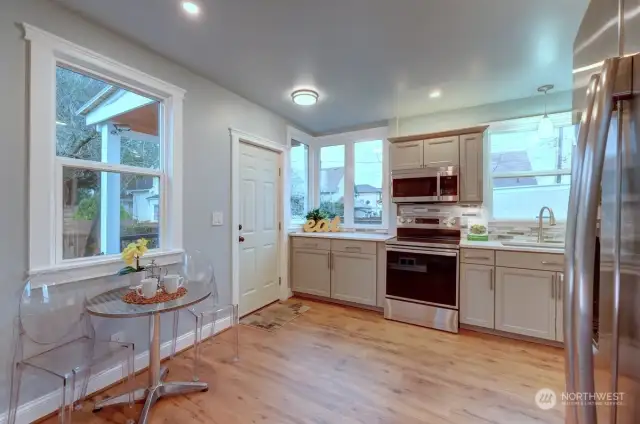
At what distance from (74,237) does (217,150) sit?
54.3 inches

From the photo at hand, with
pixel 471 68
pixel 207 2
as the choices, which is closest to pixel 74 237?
pixel 207 2

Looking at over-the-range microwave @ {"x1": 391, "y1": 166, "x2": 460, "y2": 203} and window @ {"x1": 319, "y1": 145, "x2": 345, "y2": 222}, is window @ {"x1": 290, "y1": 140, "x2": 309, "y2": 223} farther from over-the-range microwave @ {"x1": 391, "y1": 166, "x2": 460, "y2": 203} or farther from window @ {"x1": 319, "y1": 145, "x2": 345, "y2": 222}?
over-the-range microwave @ {"x1": 391, "y1": 166, "x2": 460, "y2": 203}

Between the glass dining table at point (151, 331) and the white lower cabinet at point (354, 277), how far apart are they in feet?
6.22

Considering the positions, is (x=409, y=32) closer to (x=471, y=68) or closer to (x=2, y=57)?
(x=471, y=68)

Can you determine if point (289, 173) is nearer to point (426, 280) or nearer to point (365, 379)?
point (426, 280)

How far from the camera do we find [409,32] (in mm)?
2078

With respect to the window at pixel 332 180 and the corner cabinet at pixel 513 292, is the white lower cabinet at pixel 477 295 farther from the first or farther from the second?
the window at pixel 332 180

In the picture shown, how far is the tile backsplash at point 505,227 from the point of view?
3096mm

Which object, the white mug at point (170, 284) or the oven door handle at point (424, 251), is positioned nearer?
the white mug at point (170, 284)

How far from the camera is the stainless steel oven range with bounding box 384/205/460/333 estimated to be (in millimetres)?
3016

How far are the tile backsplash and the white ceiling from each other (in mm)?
1246

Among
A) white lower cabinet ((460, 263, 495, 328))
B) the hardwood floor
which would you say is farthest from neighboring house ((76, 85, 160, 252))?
white lower cabinet ((460, 263, 495, 328))

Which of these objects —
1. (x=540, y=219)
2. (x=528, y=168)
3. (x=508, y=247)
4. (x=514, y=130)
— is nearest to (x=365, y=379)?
(x=508, y=247)

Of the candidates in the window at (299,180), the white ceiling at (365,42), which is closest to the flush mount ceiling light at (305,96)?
the white ceiling at (365,42)
